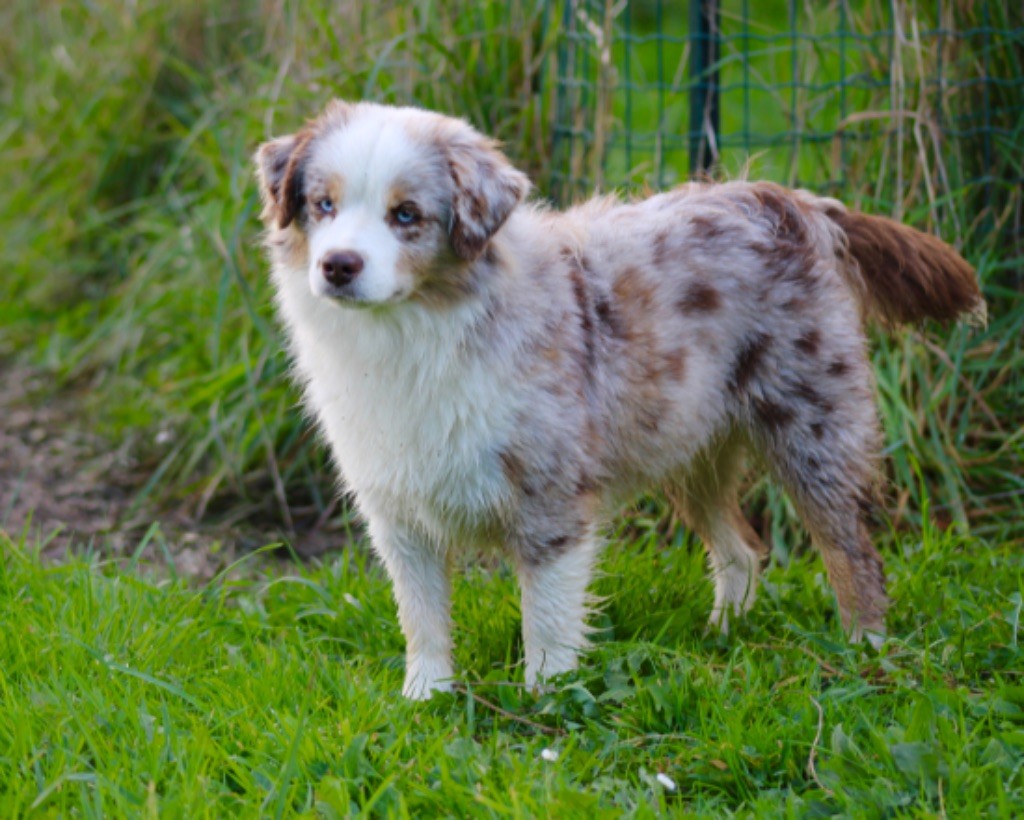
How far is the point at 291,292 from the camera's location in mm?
3555

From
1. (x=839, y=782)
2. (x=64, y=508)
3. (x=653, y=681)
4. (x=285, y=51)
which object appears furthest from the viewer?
(x=285, y=51)

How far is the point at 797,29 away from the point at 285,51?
2.16m

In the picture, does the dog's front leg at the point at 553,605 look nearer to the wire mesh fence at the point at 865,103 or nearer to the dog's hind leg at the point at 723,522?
the dog's hind leg at the point at 723,522

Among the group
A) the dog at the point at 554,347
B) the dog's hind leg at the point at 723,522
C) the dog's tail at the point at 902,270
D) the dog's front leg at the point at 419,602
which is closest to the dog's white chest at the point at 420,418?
the dog at the point at 554,347

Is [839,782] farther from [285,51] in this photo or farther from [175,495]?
[285,51]

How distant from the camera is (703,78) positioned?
17.0 feet

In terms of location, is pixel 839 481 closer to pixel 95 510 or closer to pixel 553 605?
pixel 553 605

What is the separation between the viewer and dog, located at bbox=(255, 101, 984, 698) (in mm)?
3365

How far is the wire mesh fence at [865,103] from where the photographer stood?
4961 mm

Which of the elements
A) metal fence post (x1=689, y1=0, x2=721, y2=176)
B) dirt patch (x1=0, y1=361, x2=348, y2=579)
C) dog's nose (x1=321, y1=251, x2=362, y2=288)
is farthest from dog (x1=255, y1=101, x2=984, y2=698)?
dirt patch (x1=0, y1=361, x2=348, y2=579)

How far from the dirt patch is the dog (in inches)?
55.3

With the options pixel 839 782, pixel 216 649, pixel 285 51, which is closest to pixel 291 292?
pixel 216 649

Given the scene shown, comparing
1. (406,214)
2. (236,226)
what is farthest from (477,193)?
(236,226)

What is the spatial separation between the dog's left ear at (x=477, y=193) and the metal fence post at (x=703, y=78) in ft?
6.17
